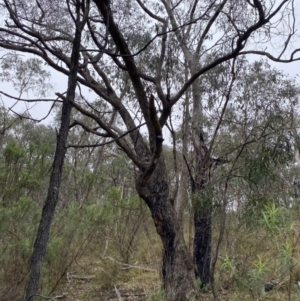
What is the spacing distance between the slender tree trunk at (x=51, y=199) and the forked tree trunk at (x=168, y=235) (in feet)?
11.1

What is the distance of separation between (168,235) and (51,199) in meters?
3.83

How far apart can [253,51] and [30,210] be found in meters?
4.16

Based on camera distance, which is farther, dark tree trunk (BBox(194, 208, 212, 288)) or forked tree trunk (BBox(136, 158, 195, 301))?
dark tree trunk (BBox(194, 208, 212, 288))

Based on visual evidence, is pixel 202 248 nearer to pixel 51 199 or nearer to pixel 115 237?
pixel 115 237

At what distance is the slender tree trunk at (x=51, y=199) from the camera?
2.27 metres

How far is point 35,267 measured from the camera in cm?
225

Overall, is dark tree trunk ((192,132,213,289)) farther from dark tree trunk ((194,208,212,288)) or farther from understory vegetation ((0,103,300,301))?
understory vegetation ((0,103,300,301))

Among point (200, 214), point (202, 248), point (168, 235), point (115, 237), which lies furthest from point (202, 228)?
point (115, 237)

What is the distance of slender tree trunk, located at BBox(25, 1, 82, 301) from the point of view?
89.2 inches

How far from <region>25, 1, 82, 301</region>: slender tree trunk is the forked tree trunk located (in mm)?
3393

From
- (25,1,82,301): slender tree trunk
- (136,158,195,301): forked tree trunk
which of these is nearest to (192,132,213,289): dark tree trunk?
(136,158,195,301): forked tree trunk

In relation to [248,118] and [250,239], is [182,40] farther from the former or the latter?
[250,239]

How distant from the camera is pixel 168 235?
5992 millimetres

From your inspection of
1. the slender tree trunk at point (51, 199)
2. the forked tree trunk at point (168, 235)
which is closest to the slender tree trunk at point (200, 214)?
the forked tree trunk at point (168, 235)
